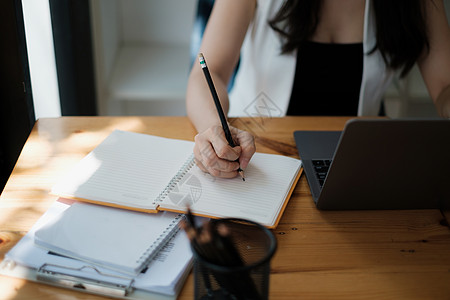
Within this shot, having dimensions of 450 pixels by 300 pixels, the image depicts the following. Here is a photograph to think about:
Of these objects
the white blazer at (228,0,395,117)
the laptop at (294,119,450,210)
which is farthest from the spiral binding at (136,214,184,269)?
the white blazer at (228,0,395,117)

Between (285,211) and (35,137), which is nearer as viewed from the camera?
(285,211)

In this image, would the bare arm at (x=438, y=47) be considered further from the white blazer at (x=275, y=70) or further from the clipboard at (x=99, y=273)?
the clipboard at (x=99, y=273)

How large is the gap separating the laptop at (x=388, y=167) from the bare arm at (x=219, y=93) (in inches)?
6.0

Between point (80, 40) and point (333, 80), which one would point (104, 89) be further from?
point (333, 80)

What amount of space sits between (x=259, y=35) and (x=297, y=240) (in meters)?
0.84

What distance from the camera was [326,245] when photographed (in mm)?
617

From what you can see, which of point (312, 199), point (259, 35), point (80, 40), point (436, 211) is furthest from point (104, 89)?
point (436, 211)

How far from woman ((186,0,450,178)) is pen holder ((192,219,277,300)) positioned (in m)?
0.60

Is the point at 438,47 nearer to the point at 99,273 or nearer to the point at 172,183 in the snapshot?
the point at 172,183

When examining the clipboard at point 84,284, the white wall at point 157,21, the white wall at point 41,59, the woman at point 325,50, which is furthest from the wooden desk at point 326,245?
the white wall at point 157,21

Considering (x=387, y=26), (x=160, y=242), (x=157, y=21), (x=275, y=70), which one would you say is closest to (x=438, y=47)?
(x=387, y=26)

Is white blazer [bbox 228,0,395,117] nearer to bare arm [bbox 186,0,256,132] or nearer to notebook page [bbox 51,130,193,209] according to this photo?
bare arm [bbox 186,0,256,132]

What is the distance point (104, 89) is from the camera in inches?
76.0

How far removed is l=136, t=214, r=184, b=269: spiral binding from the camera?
54cm
